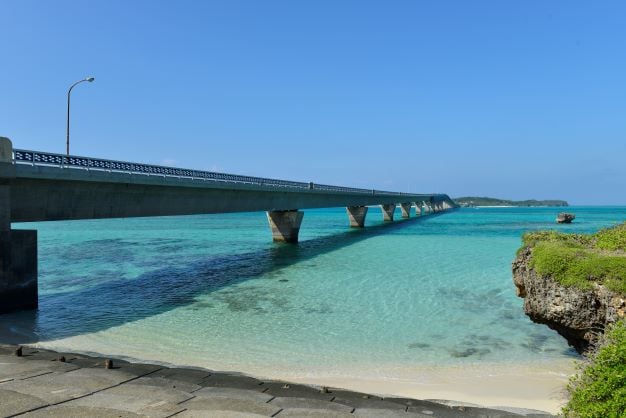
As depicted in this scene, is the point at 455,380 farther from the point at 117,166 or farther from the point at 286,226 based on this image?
the point at 286,226

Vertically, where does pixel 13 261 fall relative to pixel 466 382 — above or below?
above

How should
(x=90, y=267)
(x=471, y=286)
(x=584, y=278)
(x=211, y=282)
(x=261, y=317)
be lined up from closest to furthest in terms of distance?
1. (x=584, y=278)
2. (x=261, y=317)
3. (x=471, y=286)
4. (x=211, y=282)
5. (x=90, y=267)

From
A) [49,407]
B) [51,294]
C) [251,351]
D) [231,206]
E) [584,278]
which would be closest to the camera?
[49,407]

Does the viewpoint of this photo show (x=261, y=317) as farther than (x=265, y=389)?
Yes

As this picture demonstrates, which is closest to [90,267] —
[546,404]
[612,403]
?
[546,404]

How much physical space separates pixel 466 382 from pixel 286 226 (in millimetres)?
42939

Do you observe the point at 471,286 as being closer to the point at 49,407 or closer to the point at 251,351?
the point at 251,351

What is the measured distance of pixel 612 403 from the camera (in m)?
5.20

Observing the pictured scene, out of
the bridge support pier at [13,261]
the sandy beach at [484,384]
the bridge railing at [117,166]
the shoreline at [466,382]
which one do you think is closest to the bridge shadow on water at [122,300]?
the bridge support pier at [13,261]

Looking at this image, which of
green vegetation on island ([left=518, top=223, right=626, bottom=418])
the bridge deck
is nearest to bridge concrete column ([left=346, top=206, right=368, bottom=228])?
the bridge deck

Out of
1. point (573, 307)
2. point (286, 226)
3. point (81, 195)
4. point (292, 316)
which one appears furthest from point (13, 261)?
point (286, 226)

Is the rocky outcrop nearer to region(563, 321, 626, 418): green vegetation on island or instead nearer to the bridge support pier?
region(563, 321, 626, 418): green vegetation on island

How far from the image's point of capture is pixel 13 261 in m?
16.5

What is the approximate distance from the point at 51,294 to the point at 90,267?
10.2 m
